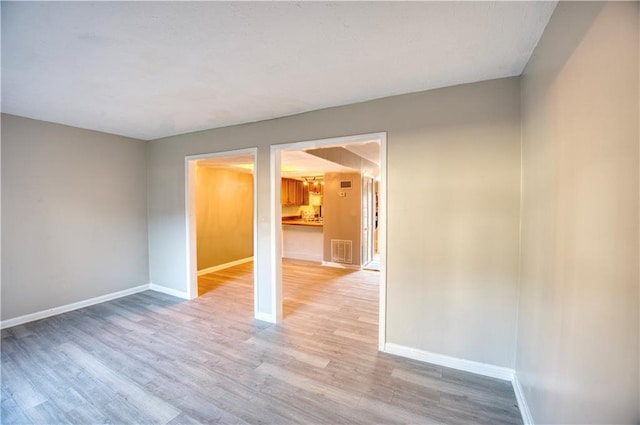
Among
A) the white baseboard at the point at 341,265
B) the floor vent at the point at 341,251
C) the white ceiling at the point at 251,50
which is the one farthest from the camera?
the floor vent at the point at 341,251

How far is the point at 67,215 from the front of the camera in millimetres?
3578

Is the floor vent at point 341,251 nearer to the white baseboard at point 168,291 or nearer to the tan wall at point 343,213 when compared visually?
the tan wall at point 343,213

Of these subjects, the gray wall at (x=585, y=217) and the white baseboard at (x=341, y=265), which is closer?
the gray wall at (x=585, y=217)

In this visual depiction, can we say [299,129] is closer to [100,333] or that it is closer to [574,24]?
[574,24]

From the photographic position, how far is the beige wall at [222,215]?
552cm

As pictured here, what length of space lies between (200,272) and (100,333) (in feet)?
8.08

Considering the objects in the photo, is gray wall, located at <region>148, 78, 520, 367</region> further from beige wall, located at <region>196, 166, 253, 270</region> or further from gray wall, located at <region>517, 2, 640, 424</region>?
beige wall, located at <region>196, 166, 253, 270</region>

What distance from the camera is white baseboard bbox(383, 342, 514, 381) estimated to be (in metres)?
2.18

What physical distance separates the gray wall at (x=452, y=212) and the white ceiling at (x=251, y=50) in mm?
230

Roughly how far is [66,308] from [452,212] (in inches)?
196

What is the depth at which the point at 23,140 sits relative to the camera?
316cm

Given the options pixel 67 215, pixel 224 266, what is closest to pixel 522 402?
pixel 67 215

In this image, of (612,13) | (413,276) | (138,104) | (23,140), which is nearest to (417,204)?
(413,276)

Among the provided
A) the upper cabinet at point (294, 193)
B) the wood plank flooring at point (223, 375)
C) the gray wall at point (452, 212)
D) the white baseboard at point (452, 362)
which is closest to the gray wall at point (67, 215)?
the wood plank flooring at point (223, 375)
